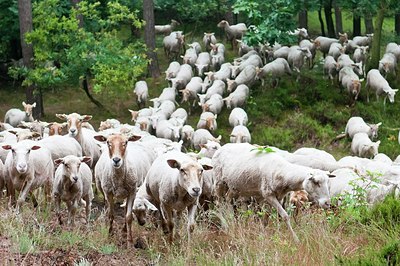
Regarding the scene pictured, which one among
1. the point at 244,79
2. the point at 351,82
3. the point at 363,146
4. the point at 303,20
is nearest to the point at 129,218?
the point at 363,146

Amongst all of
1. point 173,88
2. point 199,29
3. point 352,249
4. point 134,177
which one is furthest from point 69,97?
point 352,249

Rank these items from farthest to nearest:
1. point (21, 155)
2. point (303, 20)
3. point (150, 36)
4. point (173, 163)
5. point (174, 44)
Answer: point (303, 20) < point (174, 44) < point (150, 36) < point (21, 155) < point (173, 163)

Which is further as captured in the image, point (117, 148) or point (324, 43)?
point (324, 43)

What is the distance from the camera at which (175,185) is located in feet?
34.5

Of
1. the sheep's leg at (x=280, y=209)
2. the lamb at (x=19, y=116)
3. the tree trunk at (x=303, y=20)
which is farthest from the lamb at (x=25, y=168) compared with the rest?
the tree trunk at (x=303, y=20)

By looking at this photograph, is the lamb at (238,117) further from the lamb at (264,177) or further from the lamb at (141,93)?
the lamb at (264,177)

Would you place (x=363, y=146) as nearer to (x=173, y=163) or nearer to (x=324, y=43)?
(x=324, y=43)

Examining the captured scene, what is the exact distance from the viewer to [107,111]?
26.0 meters

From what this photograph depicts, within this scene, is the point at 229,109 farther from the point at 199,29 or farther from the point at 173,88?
the point at 199,29

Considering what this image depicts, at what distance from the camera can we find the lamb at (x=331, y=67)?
2514 centimetres

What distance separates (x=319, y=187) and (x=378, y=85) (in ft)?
46.5

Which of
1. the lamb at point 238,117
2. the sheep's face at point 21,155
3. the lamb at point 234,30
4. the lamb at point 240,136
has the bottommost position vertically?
the lamb at point 240,136

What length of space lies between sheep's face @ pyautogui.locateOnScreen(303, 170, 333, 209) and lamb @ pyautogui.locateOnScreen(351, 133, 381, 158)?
9.72 m

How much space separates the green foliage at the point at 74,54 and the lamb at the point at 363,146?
26.4ft
